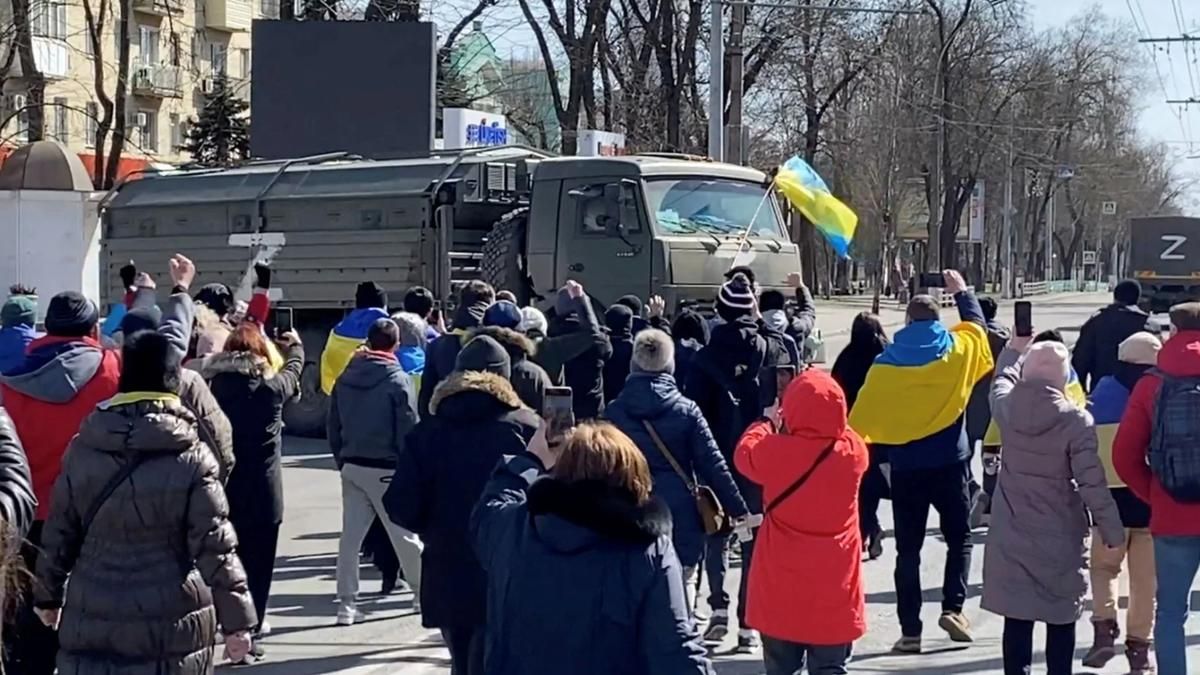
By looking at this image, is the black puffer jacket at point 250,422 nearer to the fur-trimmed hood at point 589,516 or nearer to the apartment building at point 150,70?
the fur-trimmed hood at point 589,516

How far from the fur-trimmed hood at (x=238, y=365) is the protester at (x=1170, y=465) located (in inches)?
161

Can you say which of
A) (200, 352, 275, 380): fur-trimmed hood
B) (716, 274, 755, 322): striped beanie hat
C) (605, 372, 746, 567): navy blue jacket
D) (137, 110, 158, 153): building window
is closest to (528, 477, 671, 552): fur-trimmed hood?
(605, 372, 746, 567): navy blue jacket

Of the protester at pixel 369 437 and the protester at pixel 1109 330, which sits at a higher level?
the protester at pixel 1109 330

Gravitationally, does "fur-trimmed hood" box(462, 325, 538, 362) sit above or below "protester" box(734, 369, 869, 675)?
above

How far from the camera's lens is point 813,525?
6277 millimetres

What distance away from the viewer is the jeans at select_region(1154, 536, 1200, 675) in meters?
6.95

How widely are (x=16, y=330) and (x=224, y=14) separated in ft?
182

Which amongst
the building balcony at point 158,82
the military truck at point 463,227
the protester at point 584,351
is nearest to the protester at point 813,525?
the protester at point 584,351

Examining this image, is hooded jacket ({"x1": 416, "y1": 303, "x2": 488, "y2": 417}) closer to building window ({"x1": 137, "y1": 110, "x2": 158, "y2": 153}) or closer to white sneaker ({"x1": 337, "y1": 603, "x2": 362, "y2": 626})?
white sneaker ({"x1": 337, "y1": 603, "x2": 362, "y2": 626})

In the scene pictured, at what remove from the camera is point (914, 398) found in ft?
27.3

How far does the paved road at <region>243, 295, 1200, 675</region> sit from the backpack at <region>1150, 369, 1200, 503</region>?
1634 millimetres

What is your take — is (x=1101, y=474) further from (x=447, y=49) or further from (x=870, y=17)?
(x=870, y=17)

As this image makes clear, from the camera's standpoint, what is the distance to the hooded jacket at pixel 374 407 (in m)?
8.88

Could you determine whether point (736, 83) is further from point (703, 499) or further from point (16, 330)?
point (703, 499)
